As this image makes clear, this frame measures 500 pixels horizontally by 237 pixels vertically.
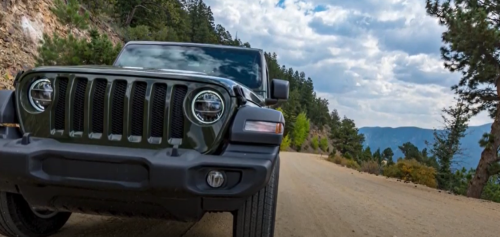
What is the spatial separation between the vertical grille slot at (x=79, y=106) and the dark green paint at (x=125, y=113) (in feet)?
0.08

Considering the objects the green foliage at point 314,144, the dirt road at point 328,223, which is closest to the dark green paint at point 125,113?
the dirt road at point 328,223

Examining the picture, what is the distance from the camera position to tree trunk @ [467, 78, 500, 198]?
1324cm

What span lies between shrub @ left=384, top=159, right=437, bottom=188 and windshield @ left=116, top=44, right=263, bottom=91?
1559cm

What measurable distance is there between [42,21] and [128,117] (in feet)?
83.0

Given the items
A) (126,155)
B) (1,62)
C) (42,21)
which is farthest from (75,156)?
(42,21)

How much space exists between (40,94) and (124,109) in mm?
606

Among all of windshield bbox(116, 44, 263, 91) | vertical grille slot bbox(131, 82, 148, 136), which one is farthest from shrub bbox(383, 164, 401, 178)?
vertical grille slot bbox(131, 82, 148, 136)

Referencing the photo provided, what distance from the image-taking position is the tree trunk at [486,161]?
521 inches

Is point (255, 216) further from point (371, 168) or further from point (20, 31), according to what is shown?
point (20, 31)

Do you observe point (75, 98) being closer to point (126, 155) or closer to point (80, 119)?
point (80, 119)

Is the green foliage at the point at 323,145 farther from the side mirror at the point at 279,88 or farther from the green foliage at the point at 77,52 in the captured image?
the side mirror at the point at 279,88

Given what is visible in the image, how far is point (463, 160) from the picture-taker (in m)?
28.1

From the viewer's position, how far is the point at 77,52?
54.5 ft

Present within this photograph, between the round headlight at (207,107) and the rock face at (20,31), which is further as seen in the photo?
the rock face at (20,31)
